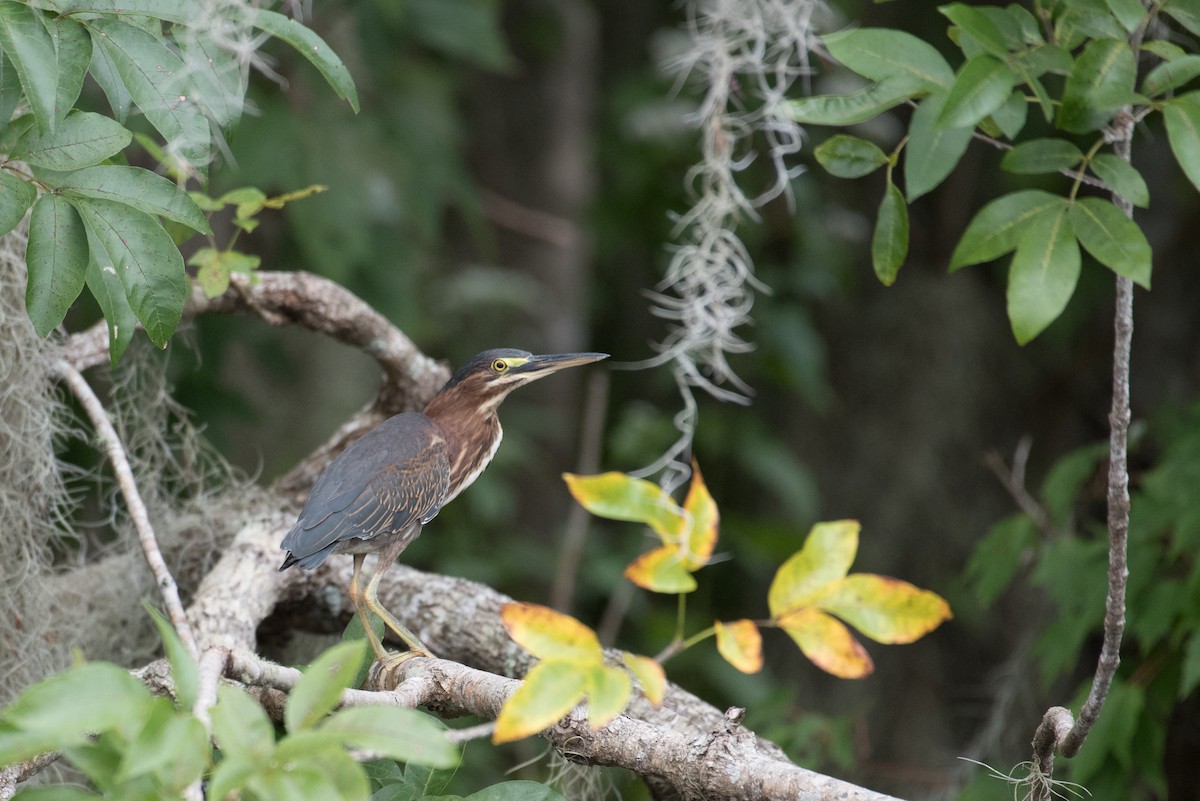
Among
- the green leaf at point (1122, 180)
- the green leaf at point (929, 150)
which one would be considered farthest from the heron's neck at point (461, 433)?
the green leaf at point (1122, 180)

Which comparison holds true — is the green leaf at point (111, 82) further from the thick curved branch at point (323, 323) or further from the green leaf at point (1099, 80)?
the green leaf at point (1099, 80)

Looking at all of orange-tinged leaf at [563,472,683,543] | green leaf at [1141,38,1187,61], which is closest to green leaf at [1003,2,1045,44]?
green leaf at [1141,38,1187,61]

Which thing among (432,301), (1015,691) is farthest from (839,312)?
(1015,691)

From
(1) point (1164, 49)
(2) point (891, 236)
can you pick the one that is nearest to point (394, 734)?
(2) point (891, 236)

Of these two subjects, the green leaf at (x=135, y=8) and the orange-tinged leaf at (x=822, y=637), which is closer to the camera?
the orange-tinged leaf at (x=822, y=637)

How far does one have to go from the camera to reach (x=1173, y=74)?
1.49 m

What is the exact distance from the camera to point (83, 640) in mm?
2453

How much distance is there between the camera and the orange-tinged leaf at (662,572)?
1.18 metres

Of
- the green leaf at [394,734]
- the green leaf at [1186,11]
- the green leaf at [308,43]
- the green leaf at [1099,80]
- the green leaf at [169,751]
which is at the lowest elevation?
the green leaf at [169,751]

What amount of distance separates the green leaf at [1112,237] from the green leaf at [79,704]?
120 centimetres

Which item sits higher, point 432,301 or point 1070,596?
point 1070,596

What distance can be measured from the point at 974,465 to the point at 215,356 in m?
3.23

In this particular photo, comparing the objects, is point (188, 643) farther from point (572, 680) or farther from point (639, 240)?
point (639, 240)

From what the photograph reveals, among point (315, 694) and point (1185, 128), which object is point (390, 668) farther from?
point (1185, 128)
